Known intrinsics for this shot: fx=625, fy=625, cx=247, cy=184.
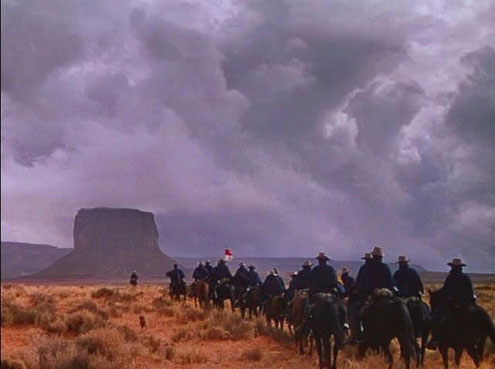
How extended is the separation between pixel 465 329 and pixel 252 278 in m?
13.7

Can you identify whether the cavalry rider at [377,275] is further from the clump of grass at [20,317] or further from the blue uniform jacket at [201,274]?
the blue uniform jacket at [201,274]

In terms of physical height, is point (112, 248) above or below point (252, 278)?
above

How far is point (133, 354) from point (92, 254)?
482ft

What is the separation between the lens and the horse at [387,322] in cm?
1108

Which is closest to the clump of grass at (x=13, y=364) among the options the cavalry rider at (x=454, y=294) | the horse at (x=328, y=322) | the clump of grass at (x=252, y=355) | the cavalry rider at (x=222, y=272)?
the clump of grass at (x=252, y=355)

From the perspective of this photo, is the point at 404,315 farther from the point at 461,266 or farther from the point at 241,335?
the point at 241,335

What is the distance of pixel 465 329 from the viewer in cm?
1170

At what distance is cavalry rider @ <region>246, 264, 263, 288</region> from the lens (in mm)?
24547

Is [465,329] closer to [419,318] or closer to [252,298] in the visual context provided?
[419,318]

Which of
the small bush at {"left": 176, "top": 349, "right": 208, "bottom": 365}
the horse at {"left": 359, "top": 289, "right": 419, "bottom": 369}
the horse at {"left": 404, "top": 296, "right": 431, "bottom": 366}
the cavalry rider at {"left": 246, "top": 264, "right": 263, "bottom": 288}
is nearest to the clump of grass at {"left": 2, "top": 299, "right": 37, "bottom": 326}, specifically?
the cavalry rider at {"left": 246, "top": 264, "right": 263, "bottom": 288}

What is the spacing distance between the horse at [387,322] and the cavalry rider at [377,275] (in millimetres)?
1205

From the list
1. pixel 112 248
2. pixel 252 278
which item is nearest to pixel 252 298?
pixel 252 278

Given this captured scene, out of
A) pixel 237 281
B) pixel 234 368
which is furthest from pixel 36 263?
pixel 234 368

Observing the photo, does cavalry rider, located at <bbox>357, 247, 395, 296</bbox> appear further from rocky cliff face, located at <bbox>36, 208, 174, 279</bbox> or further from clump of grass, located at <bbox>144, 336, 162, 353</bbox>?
rocky cliff face, located at <bbox>36, 208, 174, 279</bbox>
